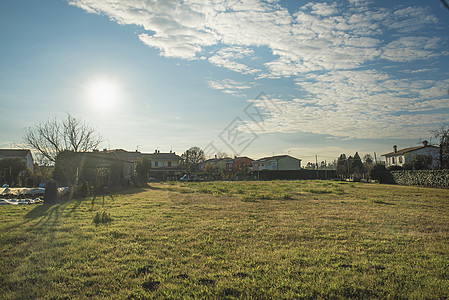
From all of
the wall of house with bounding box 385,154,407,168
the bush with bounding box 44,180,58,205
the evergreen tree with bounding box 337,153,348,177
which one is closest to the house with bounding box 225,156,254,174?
the evergreen tree with bounding box 337,153,348,177

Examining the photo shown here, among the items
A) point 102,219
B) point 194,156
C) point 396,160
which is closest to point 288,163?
point 396,160

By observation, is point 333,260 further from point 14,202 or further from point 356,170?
point 356,170

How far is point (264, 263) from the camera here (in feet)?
13.8

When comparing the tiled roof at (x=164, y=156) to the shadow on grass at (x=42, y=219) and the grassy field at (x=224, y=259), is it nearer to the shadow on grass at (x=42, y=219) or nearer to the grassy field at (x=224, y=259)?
the shadow on grass at (x=42, y=219)

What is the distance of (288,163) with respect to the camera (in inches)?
2694

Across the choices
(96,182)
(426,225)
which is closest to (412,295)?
(426,225)

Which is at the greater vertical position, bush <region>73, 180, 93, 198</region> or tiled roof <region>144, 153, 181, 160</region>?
tiled roof <region>144, 153, 181, 160</region>

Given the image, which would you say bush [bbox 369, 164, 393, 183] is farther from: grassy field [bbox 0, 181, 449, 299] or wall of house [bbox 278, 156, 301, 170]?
wall of house [bbox 278, 156, 301, 170]

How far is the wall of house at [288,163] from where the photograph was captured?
6709 centimetres

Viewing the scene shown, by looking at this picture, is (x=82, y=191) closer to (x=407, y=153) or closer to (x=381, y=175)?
(x=381, y=175)

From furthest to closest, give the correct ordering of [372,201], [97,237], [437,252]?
1. [372,201]
2. [97,237]
3. [437,252]

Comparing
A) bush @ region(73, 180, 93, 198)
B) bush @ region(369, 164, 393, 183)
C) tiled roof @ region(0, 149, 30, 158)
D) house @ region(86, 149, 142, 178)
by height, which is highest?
tiled roof @ region(0, 149, 30, 158)

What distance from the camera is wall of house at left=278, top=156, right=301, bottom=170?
6709 cm

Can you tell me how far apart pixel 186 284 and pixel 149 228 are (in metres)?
3.53
